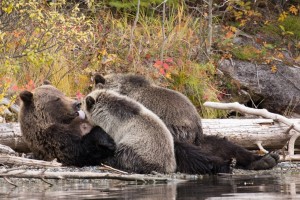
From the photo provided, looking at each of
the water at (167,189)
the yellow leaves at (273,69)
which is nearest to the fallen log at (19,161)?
the water at (167,189)

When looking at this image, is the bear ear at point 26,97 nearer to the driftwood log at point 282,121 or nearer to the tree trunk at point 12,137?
the tree trunk at point 12,137

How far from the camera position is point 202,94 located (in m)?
17.5

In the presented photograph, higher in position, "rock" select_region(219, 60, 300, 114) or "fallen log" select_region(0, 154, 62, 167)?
"rock" select_region(219, 60, 300, 114)

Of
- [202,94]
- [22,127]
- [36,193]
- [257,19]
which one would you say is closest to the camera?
[36,193]

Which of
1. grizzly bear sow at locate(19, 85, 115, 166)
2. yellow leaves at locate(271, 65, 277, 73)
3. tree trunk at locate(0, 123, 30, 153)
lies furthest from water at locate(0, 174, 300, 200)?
yellow leaves at locate(271, 65, 277, 73)

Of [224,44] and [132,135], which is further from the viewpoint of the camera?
[224,44]

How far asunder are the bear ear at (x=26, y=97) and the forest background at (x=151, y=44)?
248cm

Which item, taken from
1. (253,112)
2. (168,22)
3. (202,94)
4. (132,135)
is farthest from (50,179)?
(168,22)

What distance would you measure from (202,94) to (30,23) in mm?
3901

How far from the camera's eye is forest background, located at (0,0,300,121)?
16.6 metres

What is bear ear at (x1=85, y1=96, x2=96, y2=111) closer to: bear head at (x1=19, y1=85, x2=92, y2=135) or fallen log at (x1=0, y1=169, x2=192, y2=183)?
bear head at (x1=19, y1=85, x2=92, y2=135)

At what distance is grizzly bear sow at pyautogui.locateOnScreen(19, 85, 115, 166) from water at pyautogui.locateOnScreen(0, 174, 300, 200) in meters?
0.94

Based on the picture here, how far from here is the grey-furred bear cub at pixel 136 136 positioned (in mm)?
11172

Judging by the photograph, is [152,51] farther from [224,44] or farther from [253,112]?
[253,112]
